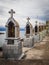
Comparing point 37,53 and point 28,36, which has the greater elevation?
point 28,36

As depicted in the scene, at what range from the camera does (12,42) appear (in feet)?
35.3

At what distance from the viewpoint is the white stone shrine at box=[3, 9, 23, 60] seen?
10102mm

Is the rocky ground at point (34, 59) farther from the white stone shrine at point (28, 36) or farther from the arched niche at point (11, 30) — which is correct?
the white stone shrine at point (28, 36)

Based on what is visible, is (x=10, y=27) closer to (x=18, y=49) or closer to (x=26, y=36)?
(x=18, y=49)

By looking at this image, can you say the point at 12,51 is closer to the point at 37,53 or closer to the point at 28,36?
the point at 37,53

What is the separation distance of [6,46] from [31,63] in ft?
8.27

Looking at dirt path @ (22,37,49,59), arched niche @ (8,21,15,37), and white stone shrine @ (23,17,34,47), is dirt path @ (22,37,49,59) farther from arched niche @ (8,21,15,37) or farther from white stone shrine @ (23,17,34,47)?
white stone shrine @ (23,17,34,47)

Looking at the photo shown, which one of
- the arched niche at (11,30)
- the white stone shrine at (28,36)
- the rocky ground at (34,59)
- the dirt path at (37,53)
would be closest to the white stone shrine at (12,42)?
the arched niche at (11,30)

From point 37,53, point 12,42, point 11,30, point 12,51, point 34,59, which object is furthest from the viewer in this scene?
point 37,53

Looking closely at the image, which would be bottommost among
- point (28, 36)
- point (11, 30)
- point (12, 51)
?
point (12, 51)

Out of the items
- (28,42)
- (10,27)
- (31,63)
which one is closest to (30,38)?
(28,42)

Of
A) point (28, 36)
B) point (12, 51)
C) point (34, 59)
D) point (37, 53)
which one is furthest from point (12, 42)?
point (28, 36)

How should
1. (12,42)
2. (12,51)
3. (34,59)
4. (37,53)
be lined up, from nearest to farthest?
(34,59) < (12,51) < (12,42) < (37,53)

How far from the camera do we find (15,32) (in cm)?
1062
